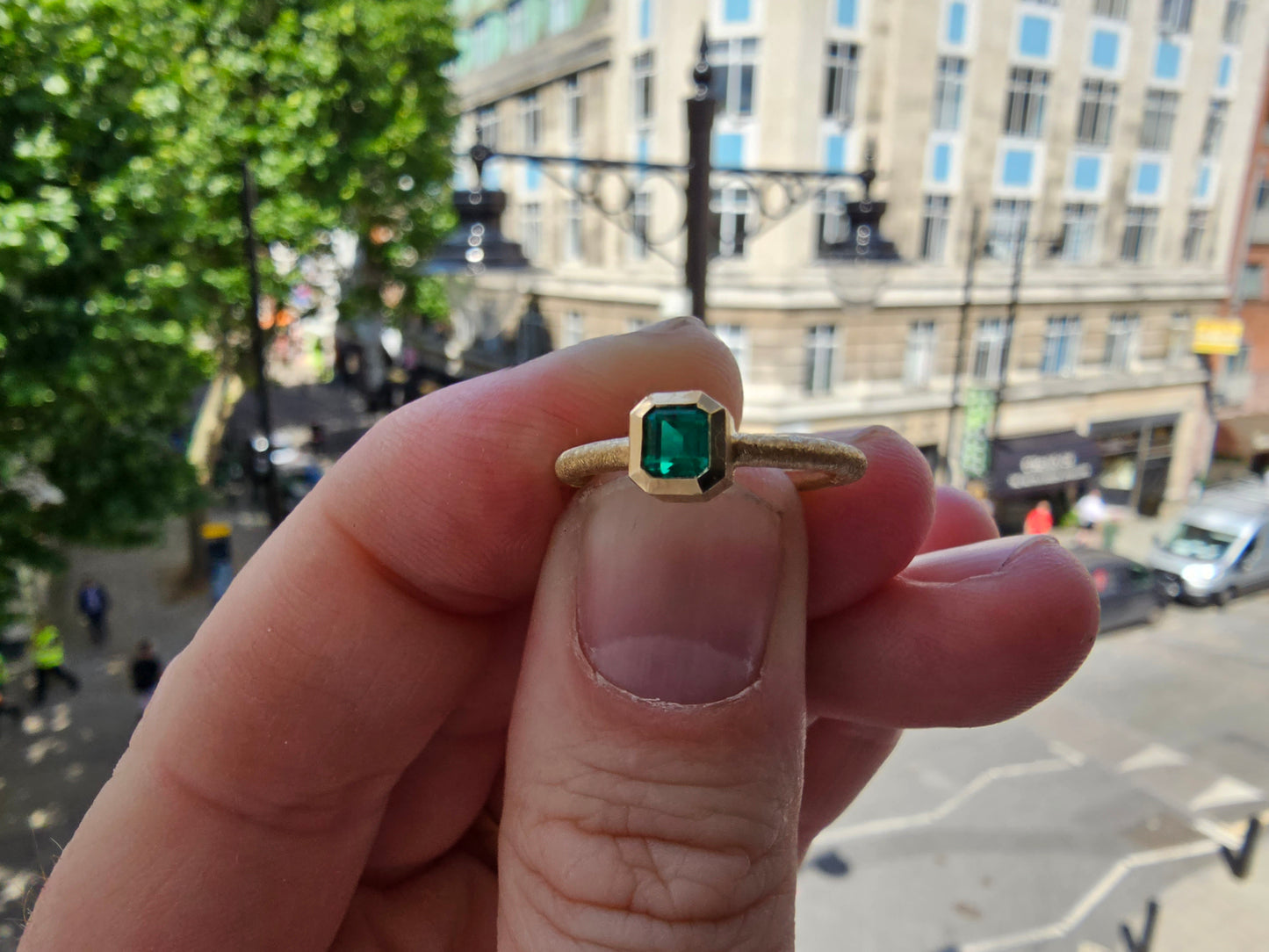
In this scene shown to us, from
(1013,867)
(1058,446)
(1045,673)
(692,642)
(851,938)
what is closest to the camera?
(692,642)

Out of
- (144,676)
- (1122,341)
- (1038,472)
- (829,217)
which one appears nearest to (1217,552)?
(1038,472)

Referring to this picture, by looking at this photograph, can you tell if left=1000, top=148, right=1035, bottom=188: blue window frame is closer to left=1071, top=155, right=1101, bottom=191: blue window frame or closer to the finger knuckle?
→ left=1071, top=155, right=1101, bottom=191: blue window frame

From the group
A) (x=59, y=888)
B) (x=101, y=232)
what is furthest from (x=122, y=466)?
(x=59, y=888)

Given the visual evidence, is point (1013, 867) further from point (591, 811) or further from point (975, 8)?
point (975, 8)

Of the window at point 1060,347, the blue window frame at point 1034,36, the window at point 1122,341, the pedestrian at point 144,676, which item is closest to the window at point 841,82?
the blue window frame at point 1034,36

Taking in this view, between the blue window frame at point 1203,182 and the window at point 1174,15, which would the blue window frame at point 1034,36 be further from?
the blue window frame at point 1203,182

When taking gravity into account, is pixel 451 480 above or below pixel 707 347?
below
